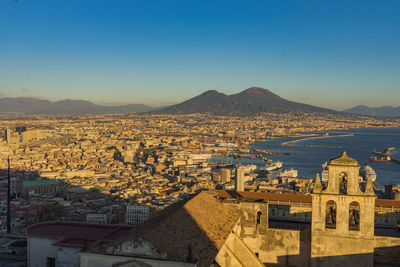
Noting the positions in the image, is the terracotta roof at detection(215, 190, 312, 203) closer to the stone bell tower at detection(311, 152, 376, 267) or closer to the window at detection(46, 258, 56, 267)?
the stone bell tower at detection(311, 152, 376, 267)

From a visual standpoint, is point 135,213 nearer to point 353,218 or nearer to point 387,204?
point 387,204

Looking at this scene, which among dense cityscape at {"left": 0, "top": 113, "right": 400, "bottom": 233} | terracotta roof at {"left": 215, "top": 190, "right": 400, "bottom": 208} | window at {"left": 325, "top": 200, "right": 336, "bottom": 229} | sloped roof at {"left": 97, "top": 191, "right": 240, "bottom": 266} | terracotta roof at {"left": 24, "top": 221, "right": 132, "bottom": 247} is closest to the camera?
sloped roof at {"left": 97, "top": 191, "right": 240, "bottom": 266}

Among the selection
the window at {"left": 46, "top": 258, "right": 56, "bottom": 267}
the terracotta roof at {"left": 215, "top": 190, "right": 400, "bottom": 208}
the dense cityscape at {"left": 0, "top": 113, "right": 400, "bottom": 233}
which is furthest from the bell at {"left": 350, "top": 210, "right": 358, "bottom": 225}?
the dense cityscape at {"left": 0, "top": 113, "right": 400, "bottom": 233}

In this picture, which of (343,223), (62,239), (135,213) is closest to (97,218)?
(135,213)

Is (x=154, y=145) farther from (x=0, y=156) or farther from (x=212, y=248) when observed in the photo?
(x=212, y=248)

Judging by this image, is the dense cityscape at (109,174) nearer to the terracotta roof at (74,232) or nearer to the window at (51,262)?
the terracotta roof at (74,232)

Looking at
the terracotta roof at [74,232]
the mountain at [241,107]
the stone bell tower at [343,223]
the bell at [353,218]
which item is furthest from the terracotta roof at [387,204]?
the mountain at [241,107]
